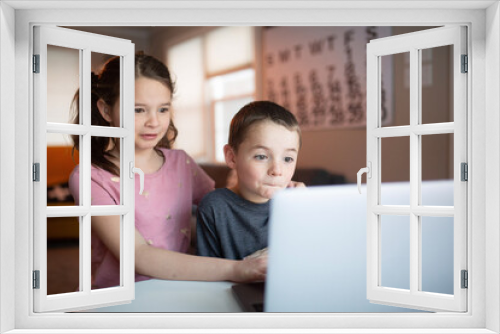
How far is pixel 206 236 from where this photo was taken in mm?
Answer: 3766

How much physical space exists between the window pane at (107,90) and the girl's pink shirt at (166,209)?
548mm

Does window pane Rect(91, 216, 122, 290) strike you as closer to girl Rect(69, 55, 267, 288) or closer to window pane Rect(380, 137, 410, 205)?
girl Rect(69, 55, 267, 288)

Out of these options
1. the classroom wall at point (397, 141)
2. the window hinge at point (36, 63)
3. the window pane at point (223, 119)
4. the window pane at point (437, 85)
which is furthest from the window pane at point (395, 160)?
the window hinge at point (36, 63)

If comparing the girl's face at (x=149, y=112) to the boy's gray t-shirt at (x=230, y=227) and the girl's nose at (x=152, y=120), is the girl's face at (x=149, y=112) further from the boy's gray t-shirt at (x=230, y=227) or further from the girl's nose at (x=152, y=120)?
the boy's gray t-shirt at (x=230, y=227)

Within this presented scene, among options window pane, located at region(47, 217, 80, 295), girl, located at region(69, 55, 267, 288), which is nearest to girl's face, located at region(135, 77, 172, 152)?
girl, located at region(69, 55, 267, 288)

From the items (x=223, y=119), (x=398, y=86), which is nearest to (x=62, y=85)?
(x=223, y=119)

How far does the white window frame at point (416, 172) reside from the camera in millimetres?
2703

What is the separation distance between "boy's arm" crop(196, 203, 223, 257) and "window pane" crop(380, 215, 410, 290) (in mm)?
1189

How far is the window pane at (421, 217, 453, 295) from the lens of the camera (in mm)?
3193

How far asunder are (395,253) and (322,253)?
0.47 metres

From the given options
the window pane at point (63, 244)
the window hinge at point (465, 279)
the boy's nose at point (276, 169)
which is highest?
the boy's nose at point (276, 169)

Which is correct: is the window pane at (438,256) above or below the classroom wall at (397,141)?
below

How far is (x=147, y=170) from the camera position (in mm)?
3779

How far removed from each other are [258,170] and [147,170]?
32.0 inches
